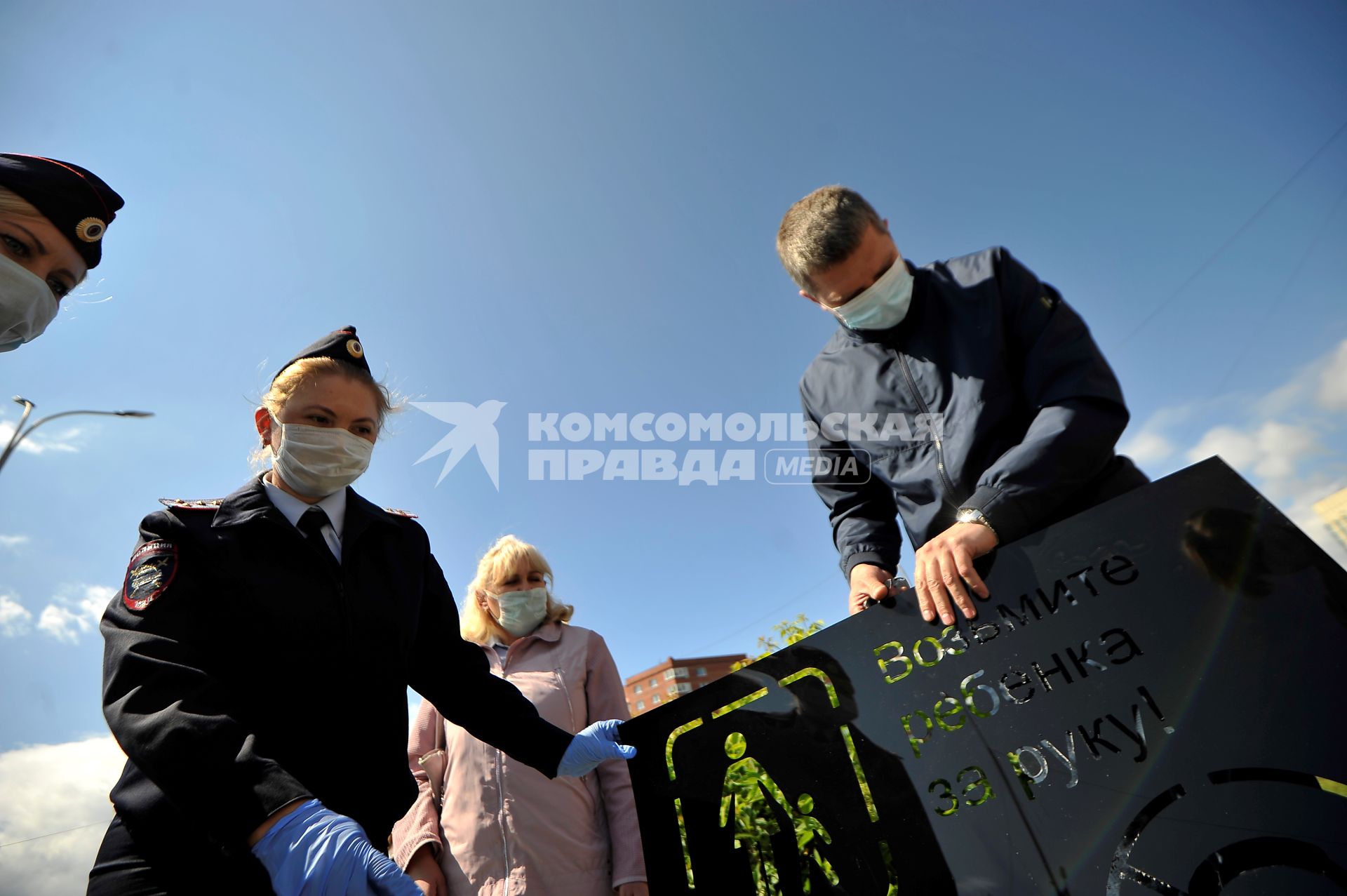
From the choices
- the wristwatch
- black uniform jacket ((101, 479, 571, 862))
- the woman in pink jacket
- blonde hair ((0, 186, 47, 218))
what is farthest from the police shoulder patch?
the wristwatch

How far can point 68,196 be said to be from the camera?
225cm

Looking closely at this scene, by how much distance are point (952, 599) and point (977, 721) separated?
0.26 metres

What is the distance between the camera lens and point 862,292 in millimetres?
2348

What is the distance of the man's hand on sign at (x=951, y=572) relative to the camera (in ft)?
4.99

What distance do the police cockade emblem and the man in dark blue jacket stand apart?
242 centimetres

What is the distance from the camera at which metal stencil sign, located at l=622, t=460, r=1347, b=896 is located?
1142mm

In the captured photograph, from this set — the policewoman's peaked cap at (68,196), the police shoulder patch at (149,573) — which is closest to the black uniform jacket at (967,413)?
the police shoulder patch at (149,573)

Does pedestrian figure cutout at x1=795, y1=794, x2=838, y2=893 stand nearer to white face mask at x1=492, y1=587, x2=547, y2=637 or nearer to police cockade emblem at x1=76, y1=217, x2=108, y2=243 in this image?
white face mask at x1=492, y1=587, x2=547, y2=637

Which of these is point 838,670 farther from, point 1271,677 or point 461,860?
point 461,860

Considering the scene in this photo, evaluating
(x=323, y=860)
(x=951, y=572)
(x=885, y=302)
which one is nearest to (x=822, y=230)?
(x=885, y=302)

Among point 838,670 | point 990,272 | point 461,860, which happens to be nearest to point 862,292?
point 990,272

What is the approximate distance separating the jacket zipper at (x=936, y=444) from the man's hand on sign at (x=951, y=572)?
1.24 ft

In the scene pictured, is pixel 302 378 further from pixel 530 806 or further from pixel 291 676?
pixel 530 806

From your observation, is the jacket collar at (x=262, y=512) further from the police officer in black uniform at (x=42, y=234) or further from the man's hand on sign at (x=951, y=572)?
the man's hand on sign at (x=951, y=572)
